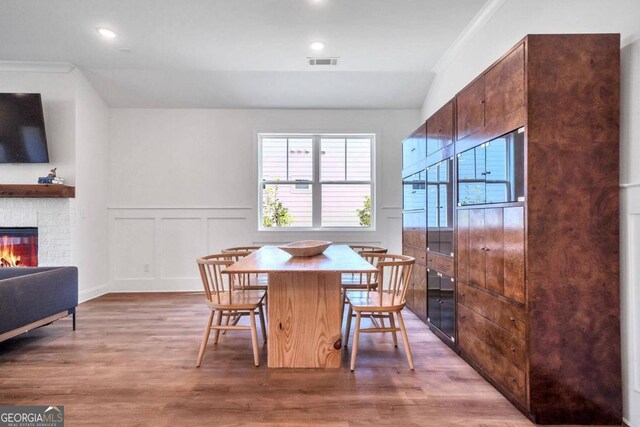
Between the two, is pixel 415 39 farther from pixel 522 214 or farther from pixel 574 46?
pixel 522 214

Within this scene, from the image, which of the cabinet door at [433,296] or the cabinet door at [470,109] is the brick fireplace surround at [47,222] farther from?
the cabinet door at [470,109]

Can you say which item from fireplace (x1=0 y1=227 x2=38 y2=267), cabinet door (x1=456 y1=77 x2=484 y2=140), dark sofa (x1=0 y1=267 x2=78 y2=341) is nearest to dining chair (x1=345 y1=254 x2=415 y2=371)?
cabinet door (x1=456 y1=77 x2=484 y2=140)

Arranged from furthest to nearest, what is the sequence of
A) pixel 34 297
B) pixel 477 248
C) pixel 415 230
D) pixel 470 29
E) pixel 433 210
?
pixel 415 230, pixel 470 29, pixel 433 210, pixel 34 297, pixel 477 248

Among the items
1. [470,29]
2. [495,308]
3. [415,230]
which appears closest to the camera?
[495,308]

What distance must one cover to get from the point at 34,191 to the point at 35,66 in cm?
152

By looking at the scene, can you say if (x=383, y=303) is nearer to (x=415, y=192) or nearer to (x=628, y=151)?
(x=415, y=192)

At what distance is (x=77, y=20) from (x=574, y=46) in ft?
12.9

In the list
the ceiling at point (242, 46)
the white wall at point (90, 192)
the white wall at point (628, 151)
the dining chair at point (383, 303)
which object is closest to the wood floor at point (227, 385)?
the dining chair at point (383, 303)

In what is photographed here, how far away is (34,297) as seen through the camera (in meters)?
2.75

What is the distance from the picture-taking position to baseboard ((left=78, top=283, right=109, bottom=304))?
13.8 ft

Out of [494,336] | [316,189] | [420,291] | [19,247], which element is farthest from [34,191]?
[494,336]

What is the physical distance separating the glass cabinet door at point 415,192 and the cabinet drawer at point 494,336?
1182 mm

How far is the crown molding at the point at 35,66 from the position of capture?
4.00 metres

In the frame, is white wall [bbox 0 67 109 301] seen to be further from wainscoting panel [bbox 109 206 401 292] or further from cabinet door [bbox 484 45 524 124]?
cabinet door [bbox 484 45 524 124]
